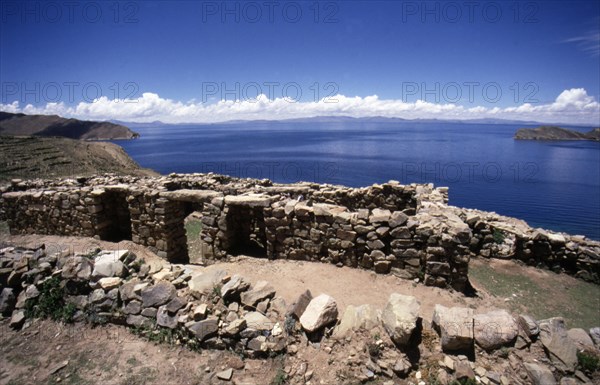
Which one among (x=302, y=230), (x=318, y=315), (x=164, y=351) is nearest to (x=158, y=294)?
(x=164, y=351)

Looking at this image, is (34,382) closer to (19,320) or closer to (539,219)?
(19,320)

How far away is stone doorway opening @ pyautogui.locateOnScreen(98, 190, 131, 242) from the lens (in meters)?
13.9

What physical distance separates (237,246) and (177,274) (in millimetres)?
4871

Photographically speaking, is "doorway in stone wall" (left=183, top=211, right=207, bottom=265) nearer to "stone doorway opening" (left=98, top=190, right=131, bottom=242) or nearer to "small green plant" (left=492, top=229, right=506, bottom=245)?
"stone doorway opening" (left=98, top=190, right=131, bottom=242)

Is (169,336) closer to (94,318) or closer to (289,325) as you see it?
(94,318)

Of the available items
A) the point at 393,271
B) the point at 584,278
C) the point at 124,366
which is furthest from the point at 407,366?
the point at 584,278

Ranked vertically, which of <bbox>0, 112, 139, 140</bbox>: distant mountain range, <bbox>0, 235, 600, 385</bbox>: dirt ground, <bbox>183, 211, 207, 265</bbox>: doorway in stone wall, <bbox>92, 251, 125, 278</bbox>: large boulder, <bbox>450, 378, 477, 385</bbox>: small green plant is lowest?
<bbox>183, 211, 207, 265</bbox>: doorway in stone wall

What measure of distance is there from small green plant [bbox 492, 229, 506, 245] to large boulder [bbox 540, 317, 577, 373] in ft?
29.9

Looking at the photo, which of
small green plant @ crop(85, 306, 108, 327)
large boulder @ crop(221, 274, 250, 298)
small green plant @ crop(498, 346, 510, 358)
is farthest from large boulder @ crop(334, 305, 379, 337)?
small green plant @ crop(85, 306, 108, 327)

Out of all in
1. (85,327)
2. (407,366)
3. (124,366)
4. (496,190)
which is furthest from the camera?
(496,190)

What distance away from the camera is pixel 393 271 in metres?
9.76

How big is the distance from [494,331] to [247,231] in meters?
9.39

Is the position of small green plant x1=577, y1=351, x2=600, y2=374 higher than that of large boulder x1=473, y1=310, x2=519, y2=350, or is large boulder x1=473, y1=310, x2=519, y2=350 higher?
large boulder x1=473, y1=310, x2=519, y2=350

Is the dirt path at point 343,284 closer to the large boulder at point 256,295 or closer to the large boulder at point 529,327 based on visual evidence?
the large boulder at point 256,295
